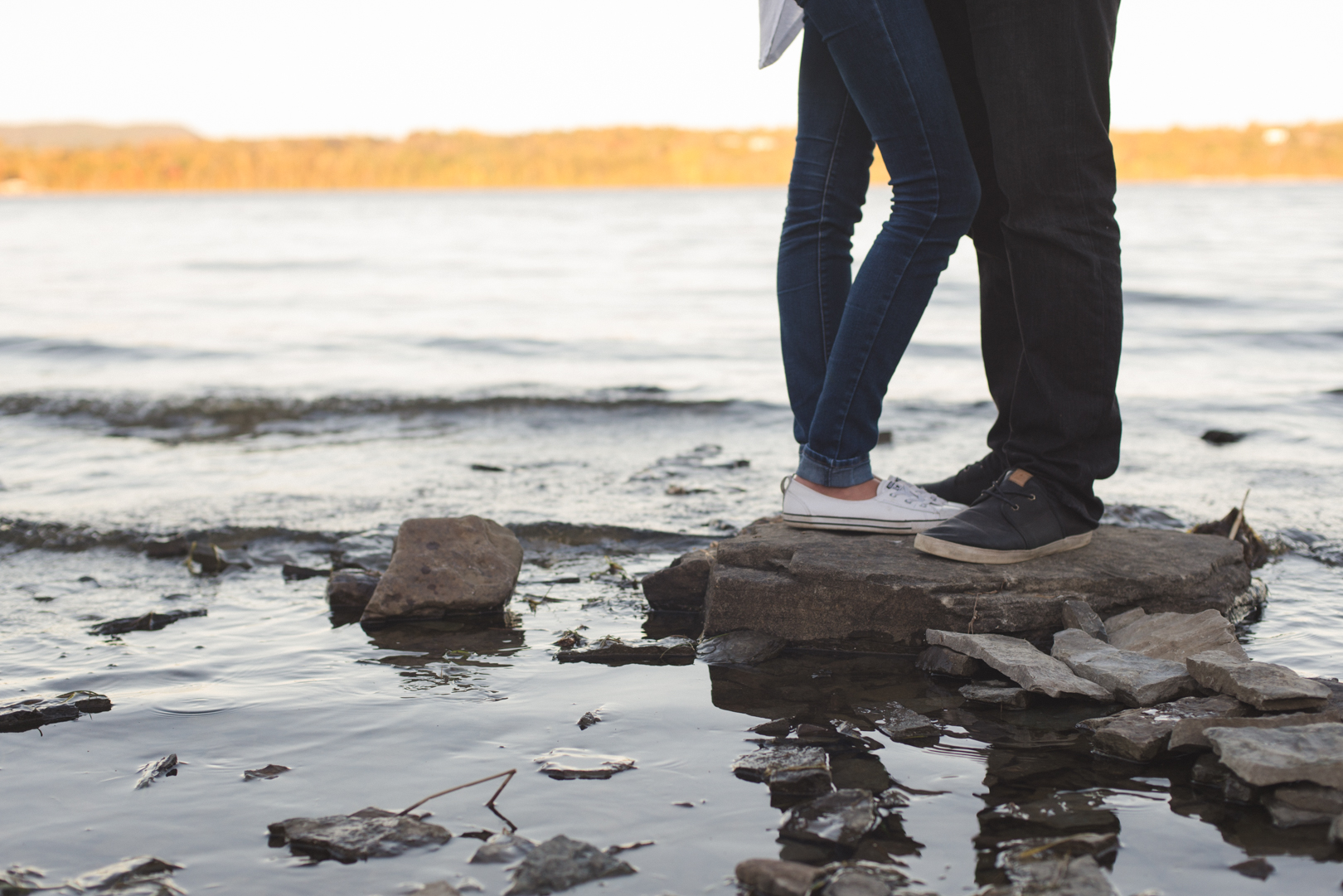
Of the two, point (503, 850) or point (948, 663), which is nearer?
point (503, 850)

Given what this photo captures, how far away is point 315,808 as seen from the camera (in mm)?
1664

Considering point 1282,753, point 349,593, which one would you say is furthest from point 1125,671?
point 349,593

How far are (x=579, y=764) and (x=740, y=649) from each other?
27.5 inches

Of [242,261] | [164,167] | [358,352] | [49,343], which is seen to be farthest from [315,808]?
[164,167]

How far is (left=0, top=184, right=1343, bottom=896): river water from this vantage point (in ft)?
5.21

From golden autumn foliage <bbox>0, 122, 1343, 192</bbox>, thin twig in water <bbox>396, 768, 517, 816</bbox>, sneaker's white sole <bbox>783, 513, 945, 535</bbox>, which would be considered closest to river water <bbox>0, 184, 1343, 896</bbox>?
thin twig in water <bbox>396, 768, 517, 816</bbox>

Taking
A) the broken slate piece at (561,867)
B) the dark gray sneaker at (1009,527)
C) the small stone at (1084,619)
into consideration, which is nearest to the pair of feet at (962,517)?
the dark gray sneaker at (1009,527)

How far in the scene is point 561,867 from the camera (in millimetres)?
1446

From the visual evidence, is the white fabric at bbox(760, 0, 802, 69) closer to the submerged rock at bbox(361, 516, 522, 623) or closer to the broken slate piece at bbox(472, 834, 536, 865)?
the submerged rock at bbox(361, 516, 522, 623)

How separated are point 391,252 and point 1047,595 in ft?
98.8

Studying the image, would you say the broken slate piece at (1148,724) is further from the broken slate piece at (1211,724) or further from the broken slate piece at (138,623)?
the broken slate piece at (138,623)

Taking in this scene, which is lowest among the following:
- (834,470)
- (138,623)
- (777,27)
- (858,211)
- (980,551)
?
(138,623)

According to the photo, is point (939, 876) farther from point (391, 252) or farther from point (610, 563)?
point (391, 252)

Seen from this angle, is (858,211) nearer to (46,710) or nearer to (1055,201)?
(1055,201)
